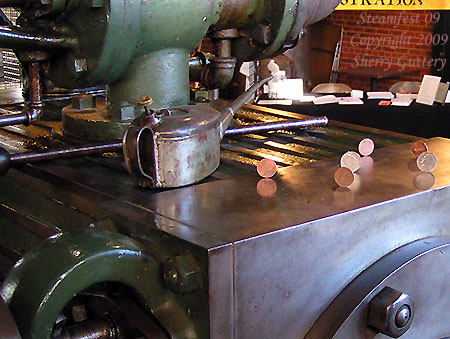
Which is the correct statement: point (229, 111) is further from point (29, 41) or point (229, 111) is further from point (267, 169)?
point (29, 41)

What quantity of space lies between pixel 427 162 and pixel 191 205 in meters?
0.46

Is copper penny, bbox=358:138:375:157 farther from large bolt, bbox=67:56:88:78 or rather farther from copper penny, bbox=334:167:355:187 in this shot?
large bolt, bbox=67:56:88:78

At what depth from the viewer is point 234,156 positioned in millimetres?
1347

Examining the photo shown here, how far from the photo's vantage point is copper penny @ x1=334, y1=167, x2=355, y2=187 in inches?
43.3

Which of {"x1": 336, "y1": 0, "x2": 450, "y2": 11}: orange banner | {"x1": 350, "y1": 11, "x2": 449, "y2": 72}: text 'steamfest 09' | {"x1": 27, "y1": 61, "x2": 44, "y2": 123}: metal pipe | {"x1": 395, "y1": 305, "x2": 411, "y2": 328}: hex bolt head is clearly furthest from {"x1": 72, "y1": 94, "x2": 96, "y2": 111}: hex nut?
{"x1": 350, "y1": 11, "x2": 449, "y2": 72}: text 'steamfest 09'

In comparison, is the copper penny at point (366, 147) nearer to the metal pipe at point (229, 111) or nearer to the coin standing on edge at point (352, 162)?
the coin standing on edge at point (352, 162)

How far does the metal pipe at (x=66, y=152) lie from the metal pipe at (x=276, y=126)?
0.27 metres

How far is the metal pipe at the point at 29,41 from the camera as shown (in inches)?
47.1

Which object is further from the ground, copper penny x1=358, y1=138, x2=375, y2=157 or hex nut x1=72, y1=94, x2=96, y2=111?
hex nut x1=72, y1=94, x2=96, y2=111

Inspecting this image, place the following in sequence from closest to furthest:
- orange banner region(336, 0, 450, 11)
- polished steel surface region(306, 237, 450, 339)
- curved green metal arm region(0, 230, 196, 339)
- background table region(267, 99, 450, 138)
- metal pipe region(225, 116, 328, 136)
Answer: curved green metal arm region(0, 230, 196, 339) → polished steel surface region(306, 237, 450, 339) → metal pipe region(225, 116, 328, 136) → background table region(267, 99, 450, 138) → orange banner region(336, 0, 450, 11)

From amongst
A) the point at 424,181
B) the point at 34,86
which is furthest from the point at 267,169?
the point at 34,86

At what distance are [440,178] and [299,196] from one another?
0.92 feet

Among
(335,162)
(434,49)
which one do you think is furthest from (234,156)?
(434,49)

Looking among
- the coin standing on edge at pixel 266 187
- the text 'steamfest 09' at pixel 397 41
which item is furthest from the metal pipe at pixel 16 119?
the text 'steamfest 09' at pixel 397 41
